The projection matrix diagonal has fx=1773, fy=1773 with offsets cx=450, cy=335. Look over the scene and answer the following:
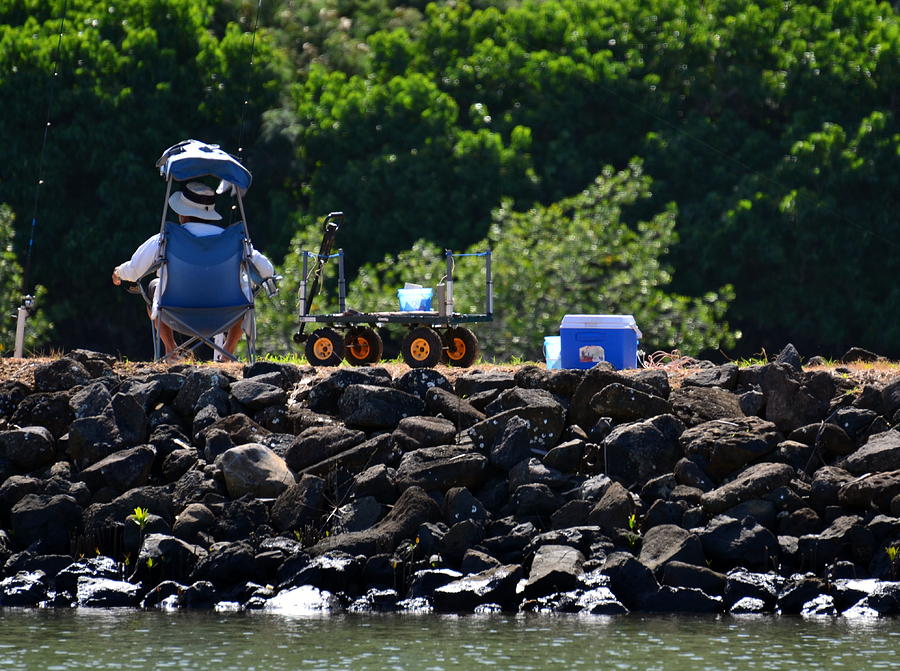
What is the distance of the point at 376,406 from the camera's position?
14.8m

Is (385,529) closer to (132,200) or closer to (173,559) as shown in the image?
(173,559)

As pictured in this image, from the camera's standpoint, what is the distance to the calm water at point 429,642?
10945 millimetres

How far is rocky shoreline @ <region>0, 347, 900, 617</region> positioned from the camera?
1312cm

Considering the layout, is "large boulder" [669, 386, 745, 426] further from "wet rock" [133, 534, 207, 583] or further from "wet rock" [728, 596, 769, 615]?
"wet rock" [133, 534, 207, 583]

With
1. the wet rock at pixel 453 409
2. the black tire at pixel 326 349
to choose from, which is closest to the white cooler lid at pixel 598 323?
the wet rock at pixel 453 409

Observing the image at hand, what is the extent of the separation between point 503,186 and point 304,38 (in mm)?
9687

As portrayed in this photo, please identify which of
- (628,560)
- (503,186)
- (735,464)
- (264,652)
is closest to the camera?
(264,652)

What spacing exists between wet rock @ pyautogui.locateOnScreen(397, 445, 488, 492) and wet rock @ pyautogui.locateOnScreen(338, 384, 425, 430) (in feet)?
2.09

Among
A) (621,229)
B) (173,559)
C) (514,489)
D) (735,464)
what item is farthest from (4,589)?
(621,229)

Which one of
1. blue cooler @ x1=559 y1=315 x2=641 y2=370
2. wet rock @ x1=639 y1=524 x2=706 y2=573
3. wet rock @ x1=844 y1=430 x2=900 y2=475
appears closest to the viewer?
wet rock @ x1=639 y1=524 x2=706 y2=573

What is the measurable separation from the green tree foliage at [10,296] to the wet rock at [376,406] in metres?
16.4

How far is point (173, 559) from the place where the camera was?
45.0ft

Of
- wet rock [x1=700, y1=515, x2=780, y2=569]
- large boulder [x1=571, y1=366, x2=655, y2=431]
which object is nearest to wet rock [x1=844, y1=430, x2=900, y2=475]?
wet rock [x1=700, y1=515, x2=780, y2=569]

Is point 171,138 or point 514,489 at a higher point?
point 171,138
